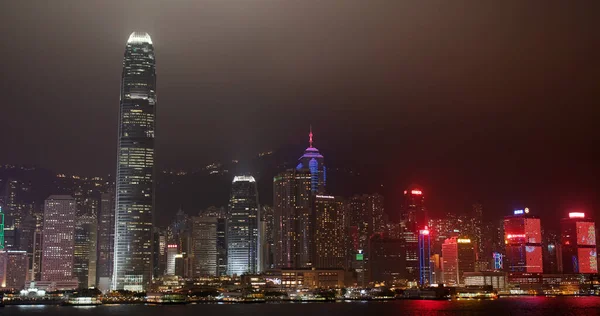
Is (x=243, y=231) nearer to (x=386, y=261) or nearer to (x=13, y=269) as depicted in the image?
(x=386, y=261)

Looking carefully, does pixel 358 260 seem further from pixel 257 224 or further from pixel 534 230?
pixel 534 230

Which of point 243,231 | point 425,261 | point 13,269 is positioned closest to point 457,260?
point 425,261

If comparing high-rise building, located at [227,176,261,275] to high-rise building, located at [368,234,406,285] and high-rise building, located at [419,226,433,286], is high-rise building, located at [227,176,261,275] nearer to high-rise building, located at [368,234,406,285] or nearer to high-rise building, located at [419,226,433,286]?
high-rise building, located at [368,234,406,285]

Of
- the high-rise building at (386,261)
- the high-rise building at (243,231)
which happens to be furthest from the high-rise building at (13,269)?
the high-rise building at (386,261)

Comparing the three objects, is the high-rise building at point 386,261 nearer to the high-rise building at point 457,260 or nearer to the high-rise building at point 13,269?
the high-rise building at point 457,260

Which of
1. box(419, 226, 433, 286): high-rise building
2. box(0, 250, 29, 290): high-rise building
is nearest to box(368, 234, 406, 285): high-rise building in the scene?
box(419, 226, 433, 286): high-rise building

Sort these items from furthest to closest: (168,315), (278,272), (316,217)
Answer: (316,217) < (278,272) < (168,315)

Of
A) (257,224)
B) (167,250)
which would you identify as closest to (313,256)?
(257,224)
